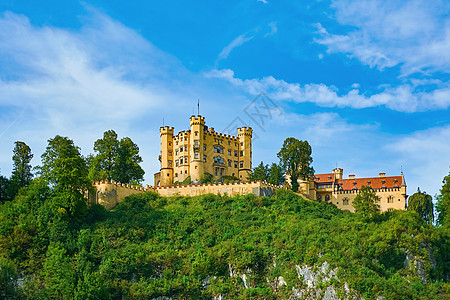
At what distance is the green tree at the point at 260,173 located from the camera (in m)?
79.8

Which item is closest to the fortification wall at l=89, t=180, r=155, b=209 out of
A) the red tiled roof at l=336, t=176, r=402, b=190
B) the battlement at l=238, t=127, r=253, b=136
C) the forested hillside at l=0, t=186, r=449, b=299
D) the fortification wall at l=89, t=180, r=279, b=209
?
the fortification wall at l=89, t=180, r=279, b=209

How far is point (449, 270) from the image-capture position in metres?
62.8

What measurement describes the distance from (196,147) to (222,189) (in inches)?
424

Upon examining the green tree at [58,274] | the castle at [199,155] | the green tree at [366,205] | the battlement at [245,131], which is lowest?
the green tree at [58,274]

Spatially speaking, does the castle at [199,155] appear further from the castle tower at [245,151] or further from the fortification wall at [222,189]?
the fortification wall at [222,189]

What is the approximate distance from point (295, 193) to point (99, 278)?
30.5m

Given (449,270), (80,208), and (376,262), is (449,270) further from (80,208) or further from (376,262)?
(80,208)

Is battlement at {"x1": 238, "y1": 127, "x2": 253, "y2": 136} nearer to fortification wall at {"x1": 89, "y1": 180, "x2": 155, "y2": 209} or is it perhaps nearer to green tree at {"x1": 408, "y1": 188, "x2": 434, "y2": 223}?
fortification wall at {"x1": 89, "y1": 180, "x2": 155, "y2": 209}

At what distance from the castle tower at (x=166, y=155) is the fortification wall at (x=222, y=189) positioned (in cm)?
901

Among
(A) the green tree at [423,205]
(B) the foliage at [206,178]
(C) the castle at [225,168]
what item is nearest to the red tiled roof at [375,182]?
(C) the castle at [225,168]

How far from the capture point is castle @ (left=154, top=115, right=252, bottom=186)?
81250 mm

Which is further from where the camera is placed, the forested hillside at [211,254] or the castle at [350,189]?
the castle at [350,189]

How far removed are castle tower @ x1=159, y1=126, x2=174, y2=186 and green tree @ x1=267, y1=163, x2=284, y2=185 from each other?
1440 centimetres

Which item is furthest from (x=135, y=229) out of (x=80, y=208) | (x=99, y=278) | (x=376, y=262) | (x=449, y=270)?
(x=449, y=270)
